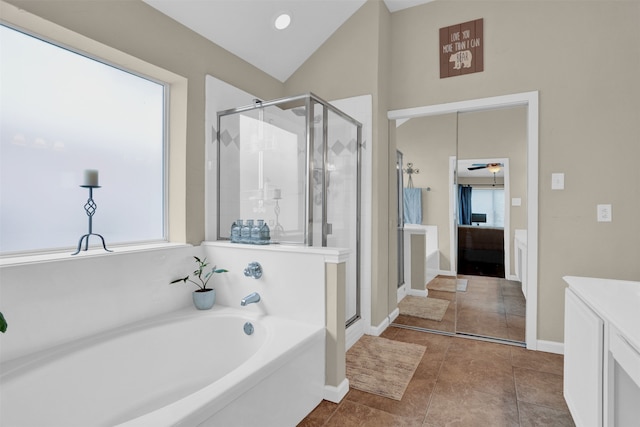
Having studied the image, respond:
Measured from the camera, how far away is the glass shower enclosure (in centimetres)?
238

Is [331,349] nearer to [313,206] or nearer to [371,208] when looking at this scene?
[313,206]

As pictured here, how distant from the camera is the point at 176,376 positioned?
1.95 meters

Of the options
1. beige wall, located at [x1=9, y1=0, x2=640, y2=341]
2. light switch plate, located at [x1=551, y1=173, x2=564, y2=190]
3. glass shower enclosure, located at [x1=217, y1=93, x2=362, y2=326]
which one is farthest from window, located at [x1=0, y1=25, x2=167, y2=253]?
light switch plate, located at [x1=551, y1=173, x2=564, y2=190]

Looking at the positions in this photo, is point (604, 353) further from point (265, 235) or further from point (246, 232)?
point (246, 232)

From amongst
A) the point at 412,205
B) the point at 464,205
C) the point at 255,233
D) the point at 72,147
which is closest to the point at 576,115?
the point at 464,205

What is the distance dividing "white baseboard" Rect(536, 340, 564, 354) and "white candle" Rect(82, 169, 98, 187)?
338 centimetres

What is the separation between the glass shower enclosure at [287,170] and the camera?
2.38 metres

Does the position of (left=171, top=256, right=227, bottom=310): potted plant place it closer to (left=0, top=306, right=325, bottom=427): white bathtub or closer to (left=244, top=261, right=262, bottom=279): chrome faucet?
(left=0, top=306, right=325, bottom=427): white bathtub

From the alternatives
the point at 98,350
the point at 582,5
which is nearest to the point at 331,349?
the point at 98,350

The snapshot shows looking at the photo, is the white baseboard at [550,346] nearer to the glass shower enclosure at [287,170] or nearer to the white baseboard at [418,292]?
the white baseboard at [418,292]

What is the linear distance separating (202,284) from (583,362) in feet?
7.59

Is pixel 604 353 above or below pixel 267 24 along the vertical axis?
below

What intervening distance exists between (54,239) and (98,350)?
2.33ft

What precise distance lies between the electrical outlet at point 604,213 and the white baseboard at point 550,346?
1003 mm
